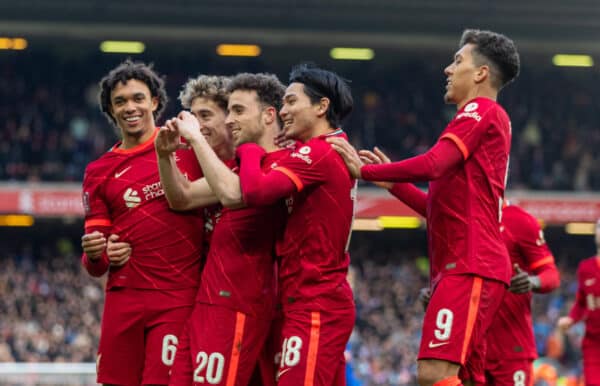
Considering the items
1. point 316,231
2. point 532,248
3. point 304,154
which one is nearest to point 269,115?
point 304,154

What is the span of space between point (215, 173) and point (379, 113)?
68.5 ft

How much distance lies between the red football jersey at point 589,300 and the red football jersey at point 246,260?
486cm

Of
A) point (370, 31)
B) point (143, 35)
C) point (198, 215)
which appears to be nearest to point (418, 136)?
point (370, 31)

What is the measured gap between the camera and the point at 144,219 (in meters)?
6.46

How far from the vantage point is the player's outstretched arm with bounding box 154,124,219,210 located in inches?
240

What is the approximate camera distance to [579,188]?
2517cm

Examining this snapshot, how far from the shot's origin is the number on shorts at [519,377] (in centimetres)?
798

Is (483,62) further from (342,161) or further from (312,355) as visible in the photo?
(312,355)

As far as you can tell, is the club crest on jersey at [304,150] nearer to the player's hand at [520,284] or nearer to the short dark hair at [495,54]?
the short dark hair at [495,54]

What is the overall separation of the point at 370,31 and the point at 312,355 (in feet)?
66.0

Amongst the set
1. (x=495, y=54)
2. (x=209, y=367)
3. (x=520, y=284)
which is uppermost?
(x=495, y=54)

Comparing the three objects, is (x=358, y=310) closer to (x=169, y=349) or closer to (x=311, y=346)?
(x=169, y=349)

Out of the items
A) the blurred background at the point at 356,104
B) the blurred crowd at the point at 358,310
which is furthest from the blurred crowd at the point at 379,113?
the blurred crowd at the point at 358,310

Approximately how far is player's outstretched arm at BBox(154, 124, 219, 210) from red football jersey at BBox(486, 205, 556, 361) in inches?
103
